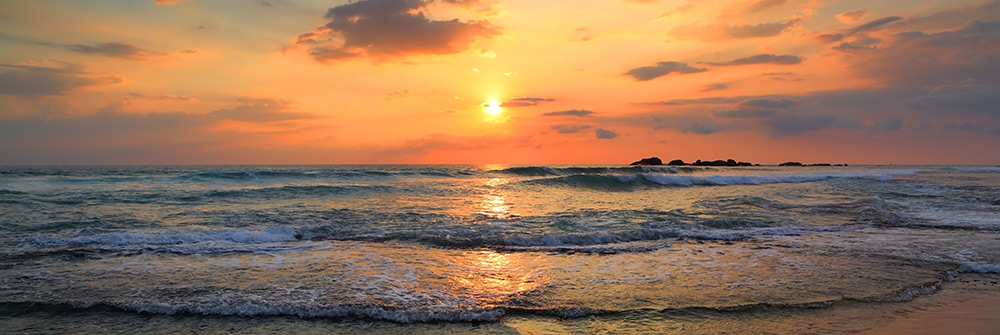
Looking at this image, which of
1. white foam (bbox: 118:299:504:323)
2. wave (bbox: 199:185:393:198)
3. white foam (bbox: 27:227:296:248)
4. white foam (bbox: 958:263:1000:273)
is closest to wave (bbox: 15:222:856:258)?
white foam (bbox: 27:227:296:248)

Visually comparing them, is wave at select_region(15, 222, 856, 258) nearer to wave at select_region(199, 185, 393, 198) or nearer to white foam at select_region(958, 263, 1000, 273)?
white foam at select_region(958, 263, 1000, 273)

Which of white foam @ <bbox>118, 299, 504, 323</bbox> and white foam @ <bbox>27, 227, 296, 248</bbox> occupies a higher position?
white foam @ <bbox>27, 227, 296, 248</bbox>

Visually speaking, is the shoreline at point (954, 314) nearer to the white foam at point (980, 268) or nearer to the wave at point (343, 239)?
the white foam at point (980, 268)

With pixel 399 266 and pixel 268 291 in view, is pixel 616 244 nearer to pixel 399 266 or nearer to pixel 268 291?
pixel 399 266

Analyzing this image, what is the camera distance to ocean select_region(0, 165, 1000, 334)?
5.84m

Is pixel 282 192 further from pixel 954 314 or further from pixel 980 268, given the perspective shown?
pixel 980 268

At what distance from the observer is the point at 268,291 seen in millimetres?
6836

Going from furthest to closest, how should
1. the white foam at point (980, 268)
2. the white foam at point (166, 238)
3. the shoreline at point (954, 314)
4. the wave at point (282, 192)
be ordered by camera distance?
the wave at point (282, 192) → the white foam at point (166, 238) → the white foam at point (980, 268) → the shoreline at point (954, 314)

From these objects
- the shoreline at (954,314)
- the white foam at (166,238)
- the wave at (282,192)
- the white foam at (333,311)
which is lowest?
the white foam at (333,311)

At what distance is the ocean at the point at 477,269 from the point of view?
584 cm

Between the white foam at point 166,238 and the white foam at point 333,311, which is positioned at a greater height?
the white foam at point 166,238

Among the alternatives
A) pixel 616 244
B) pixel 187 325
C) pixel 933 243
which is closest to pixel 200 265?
pixel 187 325

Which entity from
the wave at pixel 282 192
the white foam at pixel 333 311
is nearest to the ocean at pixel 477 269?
the white foam at pixel 333 311

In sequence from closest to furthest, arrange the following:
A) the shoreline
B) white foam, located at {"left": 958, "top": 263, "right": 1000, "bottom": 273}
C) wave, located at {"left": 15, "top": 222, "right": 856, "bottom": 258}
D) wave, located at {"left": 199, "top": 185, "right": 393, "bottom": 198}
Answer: the shoreline < white foam, located at {"left": 958, "top": 263, "right": 1000, "bottom": 273} < wave, located at {"left": 15, "top": 222, "right": 856, "bottom": 258} < wave, located at {"left": 199, "top": 185, "right": 393, "bottom": 198}
